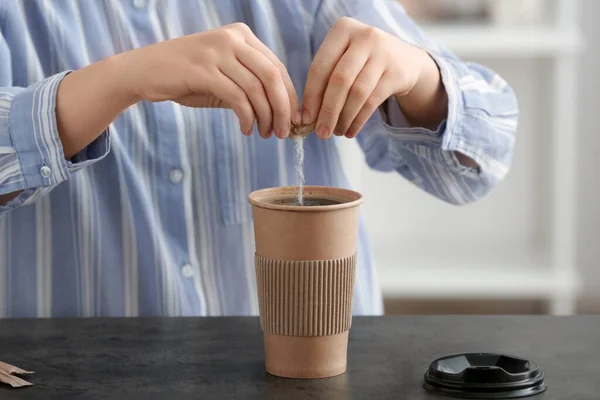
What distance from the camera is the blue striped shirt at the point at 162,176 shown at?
1.21 m

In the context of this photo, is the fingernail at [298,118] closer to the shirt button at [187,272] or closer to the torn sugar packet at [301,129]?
the torn sugar packet at [301,129]

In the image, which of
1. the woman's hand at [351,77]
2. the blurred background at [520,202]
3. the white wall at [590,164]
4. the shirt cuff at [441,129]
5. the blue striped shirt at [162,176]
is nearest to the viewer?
the woman's hand at [351,77]

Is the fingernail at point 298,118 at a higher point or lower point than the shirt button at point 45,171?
higher

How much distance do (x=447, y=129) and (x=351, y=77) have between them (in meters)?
0.25

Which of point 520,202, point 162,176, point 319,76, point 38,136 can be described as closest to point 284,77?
point 319,76

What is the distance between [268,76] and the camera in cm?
87

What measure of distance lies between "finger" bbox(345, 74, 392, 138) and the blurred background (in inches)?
49.4

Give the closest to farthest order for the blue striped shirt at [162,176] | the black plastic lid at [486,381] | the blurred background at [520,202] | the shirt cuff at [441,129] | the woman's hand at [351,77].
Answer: the black plastic lid at [486,381], the woman's hand at [351,77], the shirt cuff at [441,129], the blue striped shirt at [162,176], the blurred background at [520,202]

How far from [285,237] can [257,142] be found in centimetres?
42

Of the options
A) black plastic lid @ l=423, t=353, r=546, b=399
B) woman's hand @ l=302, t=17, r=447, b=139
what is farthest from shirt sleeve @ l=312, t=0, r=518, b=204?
black plastic lid @ l=423, t=353, r=546, b=399

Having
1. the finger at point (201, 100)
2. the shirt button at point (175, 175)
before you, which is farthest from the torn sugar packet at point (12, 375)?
the shirt button at point (175, 175)

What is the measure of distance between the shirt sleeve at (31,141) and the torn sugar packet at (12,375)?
0.21 metres

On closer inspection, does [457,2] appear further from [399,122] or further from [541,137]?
[399,122]

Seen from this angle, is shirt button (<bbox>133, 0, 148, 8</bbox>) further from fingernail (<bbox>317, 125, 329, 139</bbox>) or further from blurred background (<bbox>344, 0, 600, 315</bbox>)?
blurred background (<bbox>344, 0, 600, 315</bbox>)
